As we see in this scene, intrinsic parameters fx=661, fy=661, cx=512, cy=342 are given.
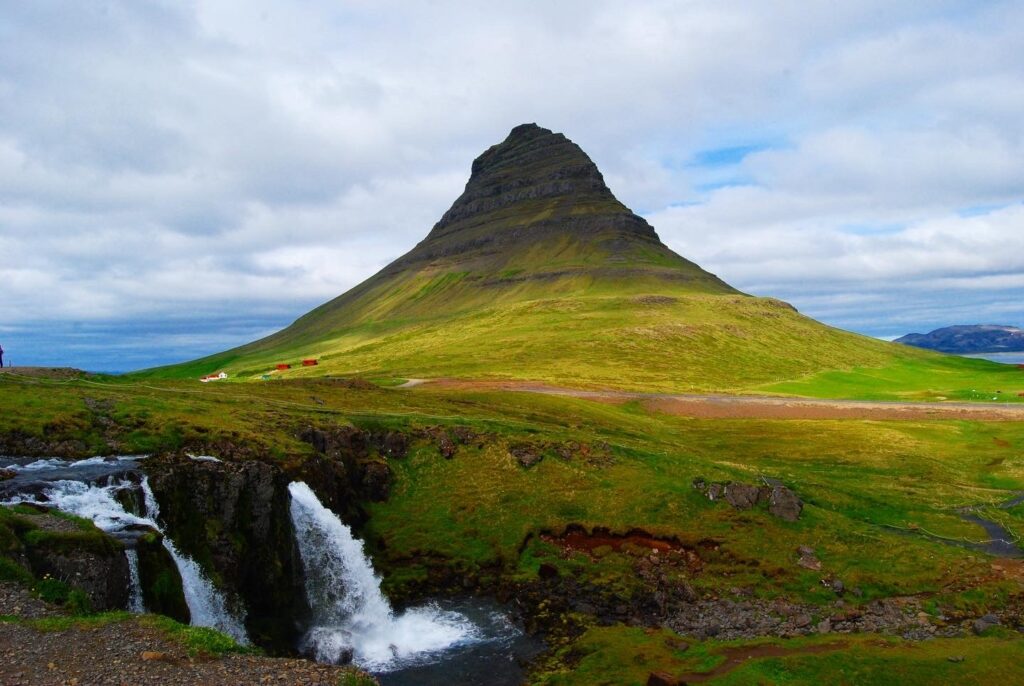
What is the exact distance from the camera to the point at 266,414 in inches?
2459

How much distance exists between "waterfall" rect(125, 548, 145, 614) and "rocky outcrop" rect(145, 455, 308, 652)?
249 inches

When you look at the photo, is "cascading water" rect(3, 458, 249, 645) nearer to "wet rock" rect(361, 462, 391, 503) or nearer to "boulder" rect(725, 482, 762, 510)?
"wet rock" rect(361, 462, 391, 503)

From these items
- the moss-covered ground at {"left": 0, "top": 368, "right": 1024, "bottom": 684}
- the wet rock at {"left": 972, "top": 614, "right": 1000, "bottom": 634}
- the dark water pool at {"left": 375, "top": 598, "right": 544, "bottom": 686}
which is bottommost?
the dark water pool at {"left": 375, "top": 598, "right": 544, "bottom": 686}

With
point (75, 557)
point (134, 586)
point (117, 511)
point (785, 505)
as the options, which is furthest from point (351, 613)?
point (785, 505)

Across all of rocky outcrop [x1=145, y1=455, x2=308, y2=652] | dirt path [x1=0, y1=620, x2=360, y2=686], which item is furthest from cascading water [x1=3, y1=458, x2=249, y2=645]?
dirt path [x1=0, y1=620, x2=360, y2=686]

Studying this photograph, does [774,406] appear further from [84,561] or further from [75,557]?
[75,557]

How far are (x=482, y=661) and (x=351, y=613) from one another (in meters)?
11.0

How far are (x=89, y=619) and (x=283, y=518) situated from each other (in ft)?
61.0

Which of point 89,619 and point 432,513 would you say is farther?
point 432,513

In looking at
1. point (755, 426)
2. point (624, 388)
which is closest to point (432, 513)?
point (755, 426)

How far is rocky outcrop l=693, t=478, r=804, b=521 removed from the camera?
53656 mm

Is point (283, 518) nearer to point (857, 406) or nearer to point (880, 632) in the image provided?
point (880, 632)

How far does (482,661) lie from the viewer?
37.4 meters

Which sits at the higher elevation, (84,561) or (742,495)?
(84,561)
